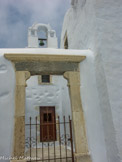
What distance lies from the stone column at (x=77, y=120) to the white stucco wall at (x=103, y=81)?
123 millimetres

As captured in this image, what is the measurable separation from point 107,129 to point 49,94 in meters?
4.71

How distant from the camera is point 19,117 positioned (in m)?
3.53

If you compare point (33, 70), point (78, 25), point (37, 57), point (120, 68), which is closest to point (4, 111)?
point (33, 70)

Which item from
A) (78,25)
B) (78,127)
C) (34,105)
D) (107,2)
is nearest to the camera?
(78,127)

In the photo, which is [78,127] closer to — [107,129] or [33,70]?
[107,129]

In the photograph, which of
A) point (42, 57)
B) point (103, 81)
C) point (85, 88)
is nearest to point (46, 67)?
point (42, 57)

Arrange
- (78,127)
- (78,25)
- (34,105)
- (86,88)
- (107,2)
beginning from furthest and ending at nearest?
(34,105) < (78,25) < (107,2) < (86,88) < (78,127)

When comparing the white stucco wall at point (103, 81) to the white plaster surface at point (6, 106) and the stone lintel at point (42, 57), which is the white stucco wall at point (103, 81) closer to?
the stone lintel at point (42, 57)

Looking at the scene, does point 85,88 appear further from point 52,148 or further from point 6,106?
point 52,148

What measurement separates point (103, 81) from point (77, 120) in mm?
1120

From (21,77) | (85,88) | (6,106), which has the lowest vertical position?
(6,106)

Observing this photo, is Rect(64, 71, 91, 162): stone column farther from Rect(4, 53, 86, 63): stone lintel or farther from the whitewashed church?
Rect(4, 53, 86, 63): stone lintel

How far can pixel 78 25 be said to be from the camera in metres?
5.45

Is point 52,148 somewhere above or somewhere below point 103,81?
below
